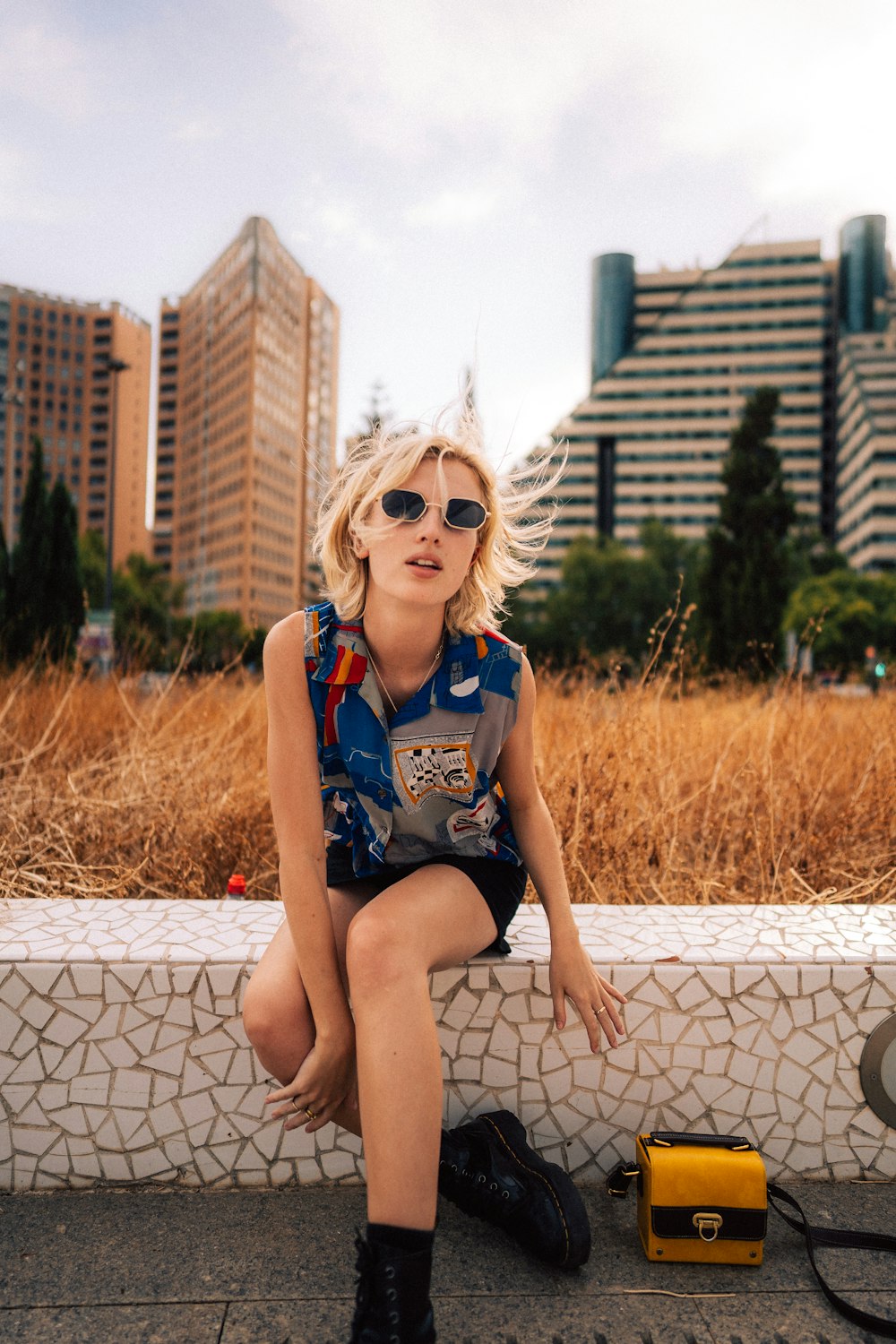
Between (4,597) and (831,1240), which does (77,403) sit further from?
(831,1240)

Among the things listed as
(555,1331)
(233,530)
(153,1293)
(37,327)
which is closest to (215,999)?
(153,1293)

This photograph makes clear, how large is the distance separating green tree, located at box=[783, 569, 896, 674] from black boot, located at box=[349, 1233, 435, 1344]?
98.3 ft

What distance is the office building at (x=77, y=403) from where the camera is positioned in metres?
97.4

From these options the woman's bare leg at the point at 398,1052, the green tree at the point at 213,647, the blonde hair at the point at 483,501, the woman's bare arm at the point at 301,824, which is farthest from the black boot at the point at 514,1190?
the green tree at the point at 213,647

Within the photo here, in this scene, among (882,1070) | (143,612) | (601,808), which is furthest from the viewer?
(143,612)

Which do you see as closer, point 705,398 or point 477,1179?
point 477,1179

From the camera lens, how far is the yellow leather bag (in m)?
1.43

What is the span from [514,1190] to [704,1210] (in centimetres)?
30

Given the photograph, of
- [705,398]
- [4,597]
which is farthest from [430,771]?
[705,398]

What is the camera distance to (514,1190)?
1438 millimetres

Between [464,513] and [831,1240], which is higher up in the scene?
[464,513]

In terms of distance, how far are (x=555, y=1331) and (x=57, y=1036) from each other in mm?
960

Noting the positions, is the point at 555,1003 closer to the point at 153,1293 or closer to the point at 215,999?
the point at 215,999

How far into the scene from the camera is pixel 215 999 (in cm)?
162
